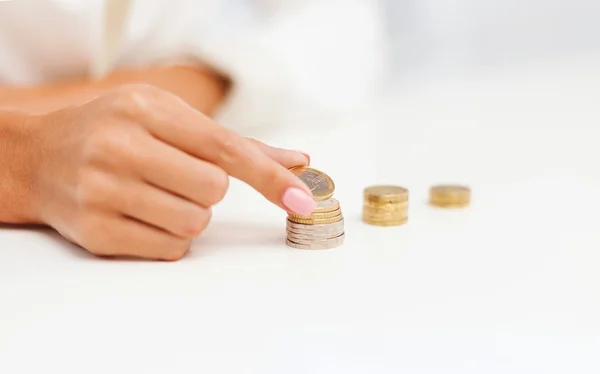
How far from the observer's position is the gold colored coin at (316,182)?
0.95 metres

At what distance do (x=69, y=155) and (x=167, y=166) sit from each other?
0.11 meters

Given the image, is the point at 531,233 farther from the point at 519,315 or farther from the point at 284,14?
the point at 284,14

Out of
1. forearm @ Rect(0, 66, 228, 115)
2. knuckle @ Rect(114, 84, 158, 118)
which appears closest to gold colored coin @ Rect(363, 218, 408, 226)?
knuckle @ Rect(114, 84, 158, 118)

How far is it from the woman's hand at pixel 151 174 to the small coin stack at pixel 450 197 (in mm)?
297

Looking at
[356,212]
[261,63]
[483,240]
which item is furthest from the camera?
[261,63]

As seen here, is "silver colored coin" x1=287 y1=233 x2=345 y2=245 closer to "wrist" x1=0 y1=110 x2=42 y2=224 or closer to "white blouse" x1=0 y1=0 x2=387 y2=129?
"wrist" x1=0 y1=110 x2=42 y2=224

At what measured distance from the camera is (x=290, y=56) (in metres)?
1.68

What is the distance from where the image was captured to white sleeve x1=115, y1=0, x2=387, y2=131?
161 centimetres

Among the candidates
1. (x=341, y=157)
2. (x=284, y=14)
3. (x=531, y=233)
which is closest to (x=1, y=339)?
→ (x=531, y=233)

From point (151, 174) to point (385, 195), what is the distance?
32cm

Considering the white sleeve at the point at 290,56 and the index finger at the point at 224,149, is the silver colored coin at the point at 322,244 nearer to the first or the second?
the index finger at the point at 224,149

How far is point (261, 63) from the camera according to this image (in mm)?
1620

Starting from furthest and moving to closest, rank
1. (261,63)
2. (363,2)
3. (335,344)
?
(363,2) < (261,63) < (335,344)

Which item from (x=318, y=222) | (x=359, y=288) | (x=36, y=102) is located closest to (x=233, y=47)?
(x=36, y=102)
